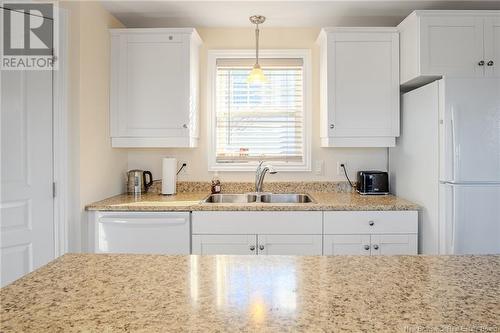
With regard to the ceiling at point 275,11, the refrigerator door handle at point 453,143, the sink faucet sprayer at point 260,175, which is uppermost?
the ceiling at point 275,11

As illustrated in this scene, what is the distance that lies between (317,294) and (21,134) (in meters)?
2.07

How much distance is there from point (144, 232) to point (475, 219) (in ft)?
6.87

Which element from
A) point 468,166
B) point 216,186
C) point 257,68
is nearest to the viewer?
point 468,166

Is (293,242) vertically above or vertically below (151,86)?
below

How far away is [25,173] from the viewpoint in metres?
2.06

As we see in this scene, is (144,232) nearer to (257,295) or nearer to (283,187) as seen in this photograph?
(283,187)

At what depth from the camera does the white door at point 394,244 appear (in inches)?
89.5

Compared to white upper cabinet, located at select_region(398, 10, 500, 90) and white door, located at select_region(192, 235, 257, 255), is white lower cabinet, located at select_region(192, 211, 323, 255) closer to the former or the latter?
white door, located at select_region(192, 235, 257, 255)

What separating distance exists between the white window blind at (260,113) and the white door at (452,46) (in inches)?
39.8

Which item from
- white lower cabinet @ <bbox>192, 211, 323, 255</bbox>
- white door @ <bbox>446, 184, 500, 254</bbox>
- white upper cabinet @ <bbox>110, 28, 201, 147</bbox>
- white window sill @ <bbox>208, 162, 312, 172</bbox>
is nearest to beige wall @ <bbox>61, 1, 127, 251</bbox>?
white upper cabinet @ <bbox>110, 28, 201, 147</bbox>

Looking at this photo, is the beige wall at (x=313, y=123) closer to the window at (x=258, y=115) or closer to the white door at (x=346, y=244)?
the window at (x=258, y=115)

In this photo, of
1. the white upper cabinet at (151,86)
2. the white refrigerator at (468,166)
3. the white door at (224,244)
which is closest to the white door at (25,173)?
the white upper cabinet at (151,86)

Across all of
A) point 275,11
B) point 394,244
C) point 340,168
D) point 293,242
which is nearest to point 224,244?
point 293,242

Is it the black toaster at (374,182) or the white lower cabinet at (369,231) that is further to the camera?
the black toaster at (374,182)
